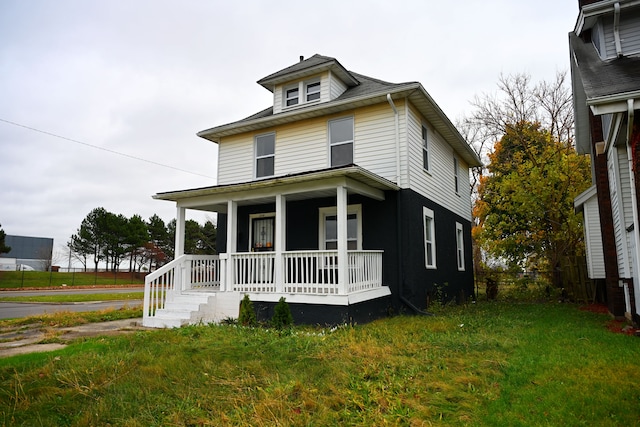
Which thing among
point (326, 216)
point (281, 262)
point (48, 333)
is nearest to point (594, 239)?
point (326, 216)

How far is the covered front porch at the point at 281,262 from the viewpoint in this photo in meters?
8.56

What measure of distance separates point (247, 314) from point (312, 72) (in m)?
7.47

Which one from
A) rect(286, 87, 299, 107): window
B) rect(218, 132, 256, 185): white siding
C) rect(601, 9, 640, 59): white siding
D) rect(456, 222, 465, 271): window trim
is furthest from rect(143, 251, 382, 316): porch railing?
rect(601, 9, 640, 59): white siding

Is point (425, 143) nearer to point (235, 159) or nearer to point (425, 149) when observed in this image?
point (425, 149)

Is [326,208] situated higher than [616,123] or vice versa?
[616,123]

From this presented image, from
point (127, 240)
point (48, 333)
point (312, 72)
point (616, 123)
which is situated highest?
point (312, 72)

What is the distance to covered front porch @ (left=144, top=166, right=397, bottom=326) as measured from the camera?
8.56 m

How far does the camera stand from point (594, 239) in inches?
448

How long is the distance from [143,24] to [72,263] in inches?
1695

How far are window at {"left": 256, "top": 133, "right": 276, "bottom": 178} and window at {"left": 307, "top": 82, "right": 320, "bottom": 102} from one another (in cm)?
163

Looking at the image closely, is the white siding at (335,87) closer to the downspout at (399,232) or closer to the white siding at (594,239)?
the downspout at (399,232)

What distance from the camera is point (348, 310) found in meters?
8.14

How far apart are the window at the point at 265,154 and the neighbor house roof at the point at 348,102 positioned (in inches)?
14.8

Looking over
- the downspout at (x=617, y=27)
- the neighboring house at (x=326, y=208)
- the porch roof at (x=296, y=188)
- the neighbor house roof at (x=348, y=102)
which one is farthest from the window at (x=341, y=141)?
the downspout at (x=617, y=27)
